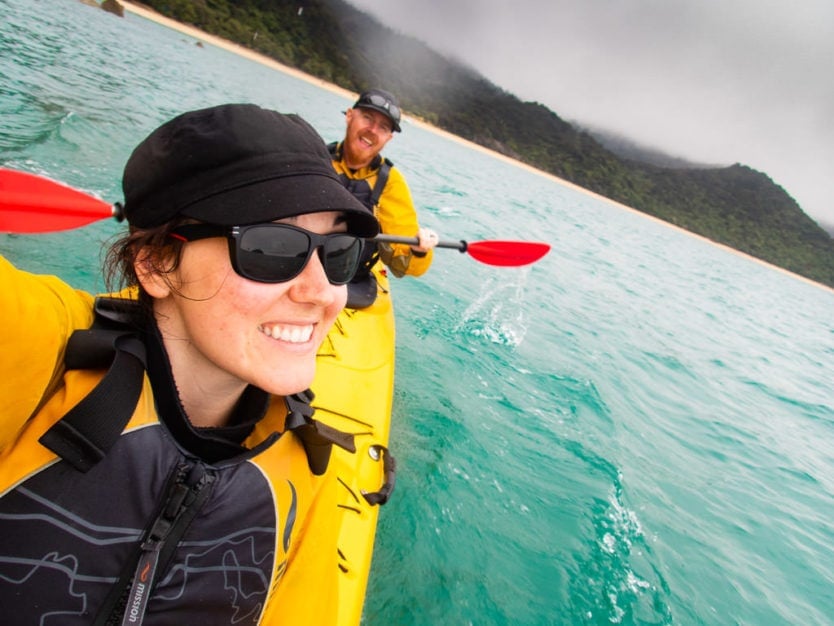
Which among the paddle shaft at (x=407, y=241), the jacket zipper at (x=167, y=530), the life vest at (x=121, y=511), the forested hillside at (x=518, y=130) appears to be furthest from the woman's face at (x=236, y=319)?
the forested hillside at (x=518, y=130)

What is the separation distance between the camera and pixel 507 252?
4.18 m

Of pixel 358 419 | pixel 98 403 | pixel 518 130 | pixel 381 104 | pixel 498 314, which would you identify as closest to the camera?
pixel 98 403

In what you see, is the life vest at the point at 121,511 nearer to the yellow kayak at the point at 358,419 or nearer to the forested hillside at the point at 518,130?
the yellow kayak at the point at 358,419

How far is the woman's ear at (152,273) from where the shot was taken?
1074 mm

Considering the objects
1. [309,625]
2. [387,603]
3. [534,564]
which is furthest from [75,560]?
[534,564]

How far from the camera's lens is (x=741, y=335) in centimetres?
1241

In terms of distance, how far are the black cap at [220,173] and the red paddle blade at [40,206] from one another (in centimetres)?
36

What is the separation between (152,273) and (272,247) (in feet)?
1.00

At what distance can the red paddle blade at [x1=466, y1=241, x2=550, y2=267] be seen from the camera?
13.4ft

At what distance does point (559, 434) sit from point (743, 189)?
130397 mm

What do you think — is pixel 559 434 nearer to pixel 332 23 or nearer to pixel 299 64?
pixel 299 64

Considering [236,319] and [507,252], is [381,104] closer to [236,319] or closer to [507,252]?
[507,252]

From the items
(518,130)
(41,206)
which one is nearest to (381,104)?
(41,206)

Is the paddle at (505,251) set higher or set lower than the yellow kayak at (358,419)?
higher
